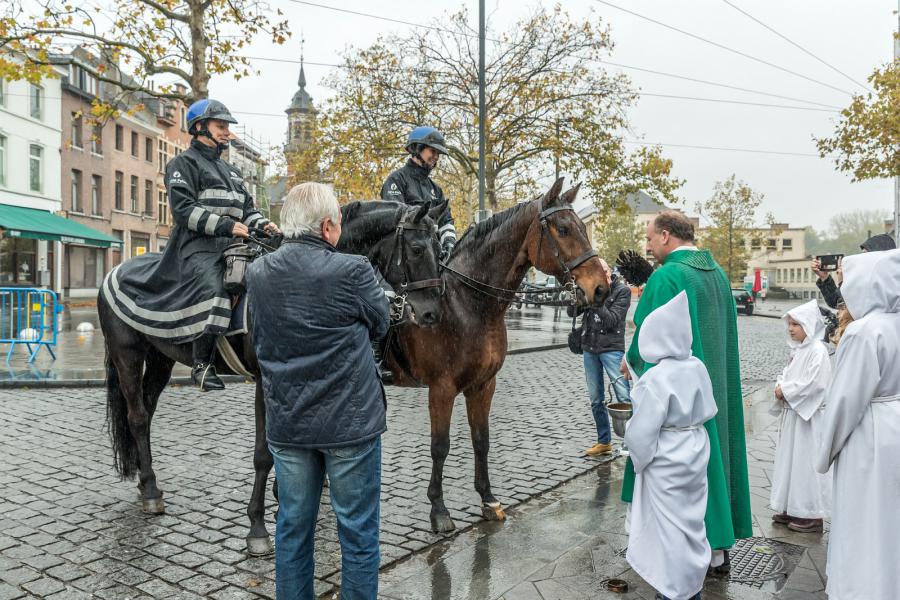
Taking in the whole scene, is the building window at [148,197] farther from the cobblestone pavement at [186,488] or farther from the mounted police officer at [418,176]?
the mounted police officer at [418,176]

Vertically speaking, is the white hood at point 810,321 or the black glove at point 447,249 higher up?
the black glove at point 447,249

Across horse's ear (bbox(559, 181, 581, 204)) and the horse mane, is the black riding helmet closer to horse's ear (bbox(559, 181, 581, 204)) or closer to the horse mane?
the horse mane

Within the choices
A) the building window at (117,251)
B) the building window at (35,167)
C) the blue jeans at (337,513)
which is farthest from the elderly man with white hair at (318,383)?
the building window at (117,251)

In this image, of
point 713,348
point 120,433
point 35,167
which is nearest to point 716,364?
point 713,348

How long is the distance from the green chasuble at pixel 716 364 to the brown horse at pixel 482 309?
2.63ft

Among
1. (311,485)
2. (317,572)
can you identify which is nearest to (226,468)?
(317,572)

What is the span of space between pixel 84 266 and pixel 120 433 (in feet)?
120

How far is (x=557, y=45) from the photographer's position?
2186 cm

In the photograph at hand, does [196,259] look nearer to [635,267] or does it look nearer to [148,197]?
[635,267]

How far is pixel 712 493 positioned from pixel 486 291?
80.6 inches

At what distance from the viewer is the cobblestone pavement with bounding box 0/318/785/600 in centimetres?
395

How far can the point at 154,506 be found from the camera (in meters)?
4.95

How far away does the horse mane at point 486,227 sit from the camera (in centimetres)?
510

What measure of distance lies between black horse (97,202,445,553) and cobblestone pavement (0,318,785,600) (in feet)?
0.85
